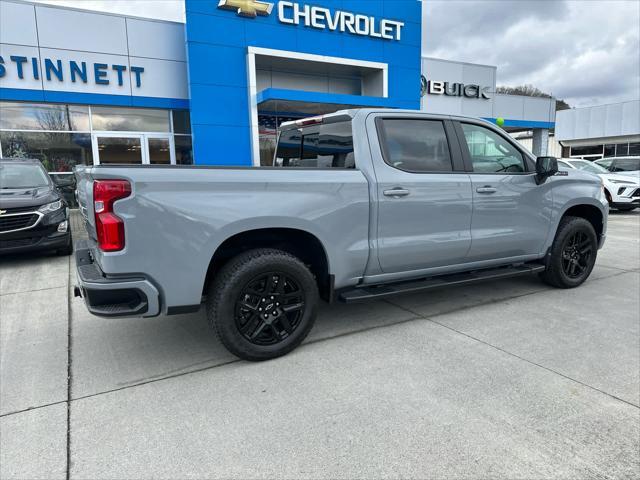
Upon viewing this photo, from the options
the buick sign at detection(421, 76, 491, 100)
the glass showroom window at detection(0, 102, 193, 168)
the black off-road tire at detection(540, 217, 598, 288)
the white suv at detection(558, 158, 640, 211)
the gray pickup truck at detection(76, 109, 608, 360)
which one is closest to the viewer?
the gray pickup truck at detection(76, 109, 608, 360)

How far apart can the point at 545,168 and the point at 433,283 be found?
1.69 meters

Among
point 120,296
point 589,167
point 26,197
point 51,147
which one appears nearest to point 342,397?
point 120,296

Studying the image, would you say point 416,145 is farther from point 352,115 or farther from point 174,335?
point 174,335

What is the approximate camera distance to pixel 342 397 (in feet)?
9.57

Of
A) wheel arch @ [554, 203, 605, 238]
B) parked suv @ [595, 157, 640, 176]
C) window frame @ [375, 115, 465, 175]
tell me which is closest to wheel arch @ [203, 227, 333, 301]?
window frame @ [375, 115, 465, 175]

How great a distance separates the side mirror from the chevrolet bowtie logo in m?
11.8

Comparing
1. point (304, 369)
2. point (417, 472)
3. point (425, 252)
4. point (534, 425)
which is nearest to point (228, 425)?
point (304, 369)

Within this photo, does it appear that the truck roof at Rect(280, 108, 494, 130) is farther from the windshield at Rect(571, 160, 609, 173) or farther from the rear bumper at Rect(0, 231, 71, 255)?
the windshield at Rect(571, 160, 609, 173)

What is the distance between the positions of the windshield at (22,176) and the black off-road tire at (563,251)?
774 centimetres

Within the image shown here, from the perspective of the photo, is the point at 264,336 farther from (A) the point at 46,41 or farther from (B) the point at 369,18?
(B) the point at 369,18

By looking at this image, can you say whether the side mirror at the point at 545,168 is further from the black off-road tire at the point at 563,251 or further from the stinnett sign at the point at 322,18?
the stinnett sign at the point at 322,18

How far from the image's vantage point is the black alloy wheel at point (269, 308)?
3311 mm

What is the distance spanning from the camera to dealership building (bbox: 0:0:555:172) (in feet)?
41.4

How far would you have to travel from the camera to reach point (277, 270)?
3.33 metres
